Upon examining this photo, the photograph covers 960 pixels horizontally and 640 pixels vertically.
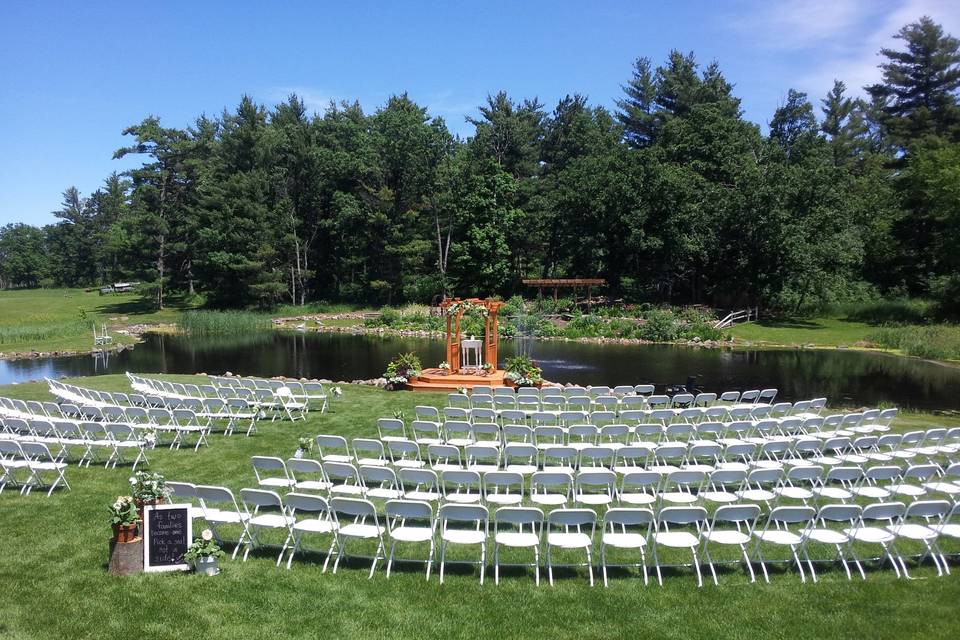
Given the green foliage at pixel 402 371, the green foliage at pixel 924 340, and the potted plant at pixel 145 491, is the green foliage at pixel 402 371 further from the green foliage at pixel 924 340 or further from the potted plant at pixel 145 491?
the green foliage at pixel 924 340

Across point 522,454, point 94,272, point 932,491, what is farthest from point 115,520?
point 94,272

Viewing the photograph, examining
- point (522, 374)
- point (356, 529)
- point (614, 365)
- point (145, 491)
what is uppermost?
point (145, 491)

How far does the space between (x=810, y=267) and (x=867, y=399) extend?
83.1ft

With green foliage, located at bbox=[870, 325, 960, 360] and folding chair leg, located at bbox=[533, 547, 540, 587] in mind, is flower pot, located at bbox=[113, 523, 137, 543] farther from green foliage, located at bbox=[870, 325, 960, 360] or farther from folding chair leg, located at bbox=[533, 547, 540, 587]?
green foliage, located at bbox=[870, 325, 960, 360]

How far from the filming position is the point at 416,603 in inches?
245

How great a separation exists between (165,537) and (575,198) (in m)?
51.0

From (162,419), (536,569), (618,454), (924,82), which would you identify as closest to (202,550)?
(536,569)

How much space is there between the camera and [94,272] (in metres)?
97.8

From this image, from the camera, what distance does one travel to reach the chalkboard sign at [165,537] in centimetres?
679

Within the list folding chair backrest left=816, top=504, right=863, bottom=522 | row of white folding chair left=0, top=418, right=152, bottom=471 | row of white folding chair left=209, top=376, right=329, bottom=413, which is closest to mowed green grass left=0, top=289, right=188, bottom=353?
row of white folding chair left=209, top=376, right=329, bottom=413

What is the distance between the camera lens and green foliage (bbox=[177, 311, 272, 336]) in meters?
46.1

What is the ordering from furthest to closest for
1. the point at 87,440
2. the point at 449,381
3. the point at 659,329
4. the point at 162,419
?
the point at 659,329 → the point at 449,381 → the point at 162,419 → the point at 87,440

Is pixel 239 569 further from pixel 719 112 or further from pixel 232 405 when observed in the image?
pixel 719 112

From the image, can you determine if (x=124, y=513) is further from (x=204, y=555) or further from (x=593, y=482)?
(x=593, y=482)
